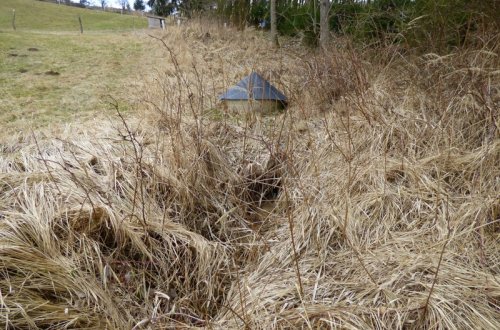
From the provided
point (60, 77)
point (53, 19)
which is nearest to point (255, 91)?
point (60, 77)

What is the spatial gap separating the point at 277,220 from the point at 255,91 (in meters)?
1.61

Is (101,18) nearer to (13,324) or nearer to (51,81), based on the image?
(51,81)

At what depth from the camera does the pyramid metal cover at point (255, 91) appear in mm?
3123

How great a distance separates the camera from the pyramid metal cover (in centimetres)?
312

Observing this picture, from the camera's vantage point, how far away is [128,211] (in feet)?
5.78

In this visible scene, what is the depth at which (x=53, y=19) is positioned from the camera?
2362 cm

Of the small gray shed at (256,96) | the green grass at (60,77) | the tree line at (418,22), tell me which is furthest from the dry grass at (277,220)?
the green grass at (60,77)

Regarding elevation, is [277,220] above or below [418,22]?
below

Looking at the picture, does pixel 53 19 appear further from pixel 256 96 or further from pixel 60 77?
pixel 256 96

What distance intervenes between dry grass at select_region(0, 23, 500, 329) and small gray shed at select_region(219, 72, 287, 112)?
0.54m

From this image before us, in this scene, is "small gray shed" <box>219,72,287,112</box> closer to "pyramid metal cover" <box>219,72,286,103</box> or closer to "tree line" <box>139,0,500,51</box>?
"pyramid metal cover" <box>219,72,286,103</box>

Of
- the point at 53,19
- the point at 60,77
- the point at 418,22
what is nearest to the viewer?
the point at 418,22

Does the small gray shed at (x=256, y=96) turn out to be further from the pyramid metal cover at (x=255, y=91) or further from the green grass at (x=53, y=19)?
the green grass at (x=53, y=19)

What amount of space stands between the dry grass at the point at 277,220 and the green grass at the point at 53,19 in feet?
61.8
